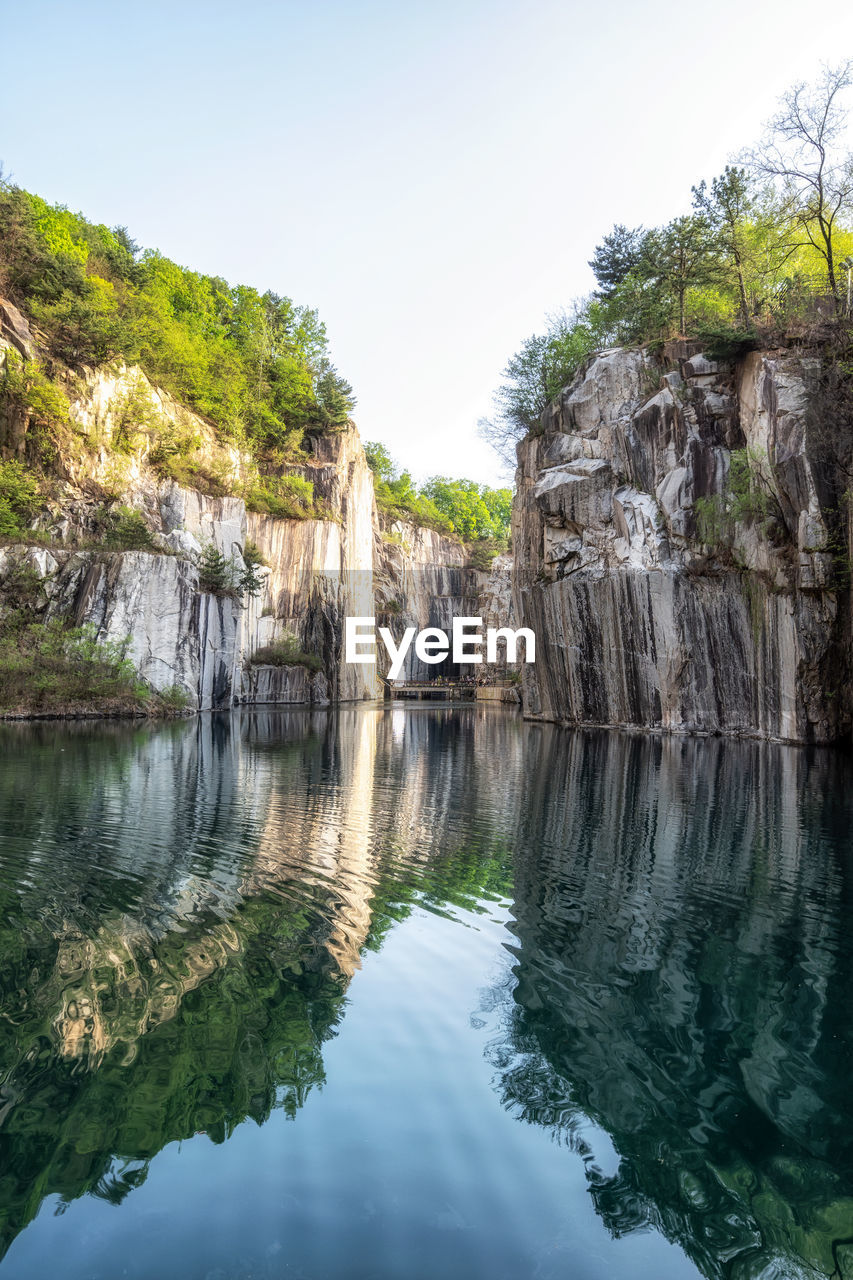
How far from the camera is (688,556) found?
26.7 meters

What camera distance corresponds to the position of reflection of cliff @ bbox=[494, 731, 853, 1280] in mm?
2758

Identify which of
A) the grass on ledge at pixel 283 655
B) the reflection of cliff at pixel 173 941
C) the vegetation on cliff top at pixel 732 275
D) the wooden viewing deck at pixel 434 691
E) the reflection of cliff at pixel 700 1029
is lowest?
the reflection of cliff at pixel 700 1029

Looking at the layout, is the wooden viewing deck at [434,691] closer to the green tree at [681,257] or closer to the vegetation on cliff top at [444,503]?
the vegetation on cliff top at [444,503]

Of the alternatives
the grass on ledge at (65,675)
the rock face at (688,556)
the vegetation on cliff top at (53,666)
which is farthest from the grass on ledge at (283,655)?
the rock face at (688,556)

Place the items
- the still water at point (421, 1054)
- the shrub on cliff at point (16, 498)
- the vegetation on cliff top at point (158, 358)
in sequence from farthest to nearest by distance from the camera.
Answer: the vegetation on cliff top at point (158, 358) → the shrub on cliff at point (16, 498) → the still water at point (421, 1054)

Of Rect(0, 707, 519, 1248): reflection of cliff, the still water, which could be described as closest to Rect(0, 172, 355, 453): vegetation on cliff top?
Rect(0, 707, 519, 1248): reflection of cliff

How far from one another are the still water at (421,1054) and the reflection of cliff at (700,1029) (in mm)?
17

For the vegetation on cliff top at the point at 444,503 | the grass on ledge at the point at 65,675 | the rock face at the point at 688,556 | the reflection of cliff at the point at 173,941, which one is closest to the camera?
the reflection of cliff at the point at 173,941

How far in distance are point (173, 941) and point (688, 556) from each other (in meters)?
24.7

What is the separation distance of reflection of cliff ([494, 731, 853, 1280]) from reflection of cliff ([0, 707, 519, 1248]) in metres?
1.15

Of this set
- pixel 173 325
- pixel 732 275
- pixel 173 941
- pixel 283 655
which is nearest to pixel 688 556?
pixel 732 275

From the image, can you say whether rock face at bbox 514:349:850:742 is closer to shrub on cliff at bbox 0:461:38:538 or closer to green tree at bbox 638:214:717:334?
green tree at bbox 638:214:717:334

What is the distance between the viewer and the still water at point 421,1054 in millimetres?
2582

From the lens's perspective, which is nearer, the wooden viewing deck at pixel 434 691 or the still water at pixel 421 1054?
the still water at pixel 421 1054
